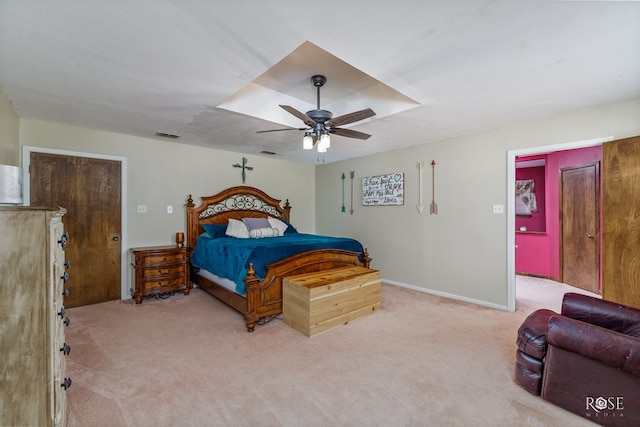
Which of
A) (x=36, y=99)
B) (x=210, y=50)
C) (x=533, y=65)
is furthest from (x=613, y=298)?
(x=36, y=99)

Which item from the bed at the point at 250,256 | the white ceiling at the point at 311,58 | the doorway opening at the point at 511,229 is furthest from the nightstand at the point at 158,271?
the doorway opening at the point at 511,229

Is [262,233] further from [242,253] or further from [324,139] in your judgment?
[324,139]

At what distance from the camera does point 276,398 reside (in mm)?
1955

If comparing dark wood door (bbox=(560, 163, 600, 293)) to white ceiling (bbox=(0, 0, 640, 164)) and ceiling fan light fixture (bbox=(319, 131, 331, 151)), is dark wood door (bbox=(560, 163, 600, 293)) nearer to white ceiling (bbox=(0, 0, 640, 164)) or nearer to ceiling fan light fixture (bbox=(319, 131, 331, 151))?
white ceiling (bbox=(0, 0, 640, 164))

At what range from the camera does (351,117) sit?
2623mm

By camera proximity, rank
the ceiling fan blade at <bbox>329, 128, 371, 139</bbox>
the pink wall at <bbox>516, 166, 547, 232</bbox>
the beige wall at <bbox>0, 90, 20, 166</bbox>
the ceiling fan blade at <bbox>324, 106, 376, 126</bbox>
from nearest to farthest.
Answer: the ceiling fan blade at <bbox>324, 106, 376, 126</bbox>
the beige wall at <bbox>0, 90, 20, 166</bbox>
the ceiling fan blade at <bbox>329, 128, 371, 139</bbox>
the pink wall at <bbox>516, 166, 547, 232</bbox>

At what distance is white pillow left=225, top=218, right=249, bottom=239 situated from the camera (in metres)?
4.41

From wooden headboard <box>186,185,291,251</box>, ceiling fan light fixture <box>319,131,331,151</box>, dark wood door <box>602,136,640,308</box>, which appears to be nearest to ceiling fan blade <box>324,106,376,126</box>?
ceiling fan light fixture <box>319,131,331,151</box>

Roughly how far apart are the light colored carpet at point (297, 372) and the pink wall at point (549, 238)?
8.44ft

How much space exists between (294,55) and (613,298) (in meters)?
3.85

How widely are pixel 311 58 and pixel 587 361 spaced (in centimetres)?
293

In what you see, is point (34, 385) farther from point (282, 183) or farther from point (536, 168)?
point (536, 168)

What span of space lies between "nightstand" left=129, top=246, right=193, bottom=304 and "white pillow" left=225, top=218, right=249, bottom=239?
0.70m

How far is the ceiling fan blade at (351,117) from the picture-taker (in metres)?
2.54
